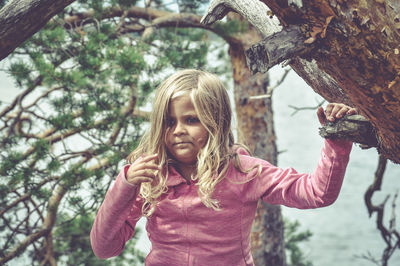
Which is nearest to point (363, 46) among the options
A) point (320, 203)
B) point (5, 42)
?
point (320, 203)

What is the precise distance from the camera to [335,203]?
24.4ft

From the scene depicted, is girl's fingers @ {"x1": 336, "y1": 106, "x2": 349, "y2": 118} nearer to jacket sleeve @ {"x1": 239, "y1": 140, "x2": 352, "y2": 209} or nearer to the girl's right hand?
jacket sleeve @ {"x1": 239, "y1": 140, "x2": 352, "y2": 209}

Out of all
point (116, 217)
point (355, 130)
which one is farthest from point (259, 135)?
point (355, 130)

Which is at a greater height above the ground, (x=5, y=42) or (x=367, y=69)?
(x=5, y=42)

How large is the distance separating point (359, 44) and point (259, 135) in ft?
6.16

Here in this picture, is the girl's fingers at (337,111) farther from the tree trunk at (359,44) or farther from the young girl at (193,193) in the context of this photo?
the young girl at (193,193)

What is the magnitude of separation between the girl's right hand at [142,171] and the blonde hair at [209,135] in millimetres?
95

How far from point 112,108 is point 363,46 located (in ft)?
5.20

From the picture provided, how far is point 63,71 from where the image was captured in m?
1.86

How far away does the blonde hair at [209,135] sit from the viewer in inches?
39.6

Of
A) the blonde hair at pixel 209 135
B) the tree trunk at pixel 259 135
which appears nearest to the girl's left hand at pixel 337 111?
the blonde hair at pixel 209 135

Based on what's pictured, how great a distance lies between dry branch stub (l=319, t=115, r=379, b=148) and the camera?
77 centimetres

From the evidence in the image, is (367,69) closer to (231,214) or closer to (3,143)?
(231,214)

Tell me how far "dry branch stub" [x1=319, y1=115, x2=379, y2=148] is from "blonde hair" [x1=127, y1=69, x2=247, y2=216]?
300mm
